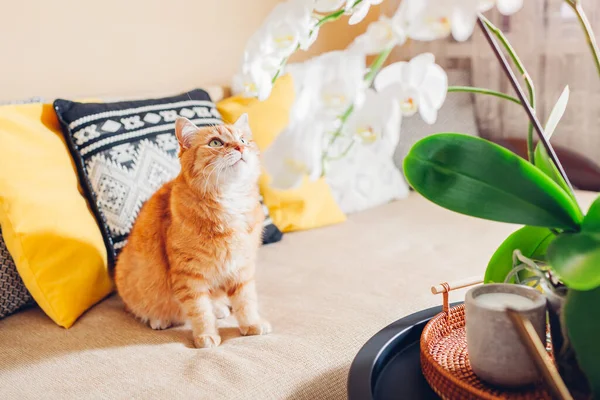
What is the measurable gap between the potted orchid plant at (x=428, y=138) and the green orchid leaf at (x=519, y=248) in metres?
0.03

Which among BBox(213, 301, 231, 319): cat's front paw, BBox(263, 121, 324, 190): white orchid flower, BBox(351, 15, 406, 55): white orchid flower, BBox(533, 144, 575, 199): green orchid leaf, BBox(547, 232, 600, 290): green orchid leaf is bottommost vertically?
BBox(213, 301, 231, 319): cat's front paw

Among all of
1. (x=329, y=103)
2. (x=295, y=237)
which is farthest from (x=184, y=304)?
(x=329, y=103)

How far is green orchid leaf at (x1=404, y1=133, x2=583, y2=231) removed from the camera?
737 millimetres

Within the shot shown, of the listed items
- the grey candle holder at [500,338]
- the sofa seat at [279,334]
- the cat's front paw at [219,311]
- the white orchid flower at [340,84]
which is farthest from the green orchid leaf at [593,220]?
the cat's front paw at [219,311]

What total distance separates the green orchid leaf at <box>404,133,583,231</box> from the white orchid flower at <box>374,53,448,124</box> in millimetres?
150

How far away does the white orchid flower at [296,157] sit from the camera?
57 centimetres

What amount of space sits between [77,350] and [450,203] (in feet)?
2.90

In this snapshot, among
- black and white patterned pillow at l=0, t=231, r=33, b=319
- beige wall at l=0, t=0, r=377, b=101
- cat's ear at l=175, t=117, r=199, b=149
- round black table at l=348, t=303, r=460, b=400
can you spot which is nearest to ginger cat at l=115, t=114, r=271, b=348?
cat's ear at l=175, t=117, r=199, b=149

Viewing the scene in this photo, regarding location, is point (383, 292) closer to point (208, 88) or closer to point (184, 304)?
point (184, 304)

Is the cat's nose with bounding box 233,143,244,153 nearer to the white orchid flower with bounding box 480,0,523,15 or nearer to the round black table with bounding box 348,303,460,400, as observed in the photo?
the round black table with bounding box 348,303,460,400

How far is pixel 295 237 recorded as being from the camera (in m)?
1.96

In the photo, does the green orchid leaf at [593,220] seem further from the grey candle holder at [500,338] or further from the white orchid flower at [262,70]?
the white orchid flower at [262,70]

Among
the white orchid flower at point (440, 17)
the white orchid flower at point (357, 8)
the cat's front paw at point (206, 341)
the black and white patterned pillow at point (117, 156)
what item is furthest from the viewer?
the black and white patterned pillow at point (117, 156)

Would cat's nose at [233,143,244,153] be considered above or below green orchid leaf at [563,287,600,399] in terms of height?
above
